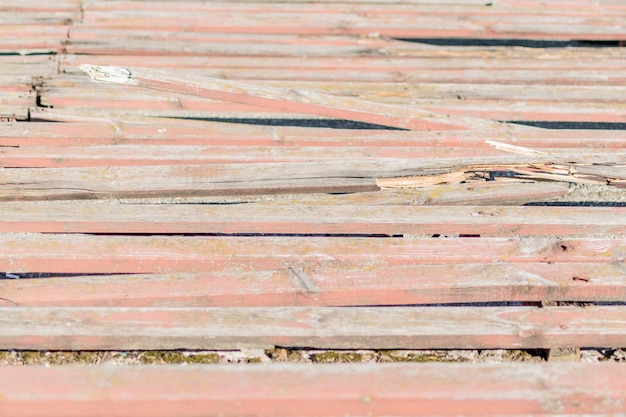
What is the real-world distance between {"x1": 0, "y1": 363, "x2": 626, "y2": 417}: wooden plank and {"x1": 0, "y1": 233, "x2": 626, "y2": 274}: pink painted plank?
621 millimetres

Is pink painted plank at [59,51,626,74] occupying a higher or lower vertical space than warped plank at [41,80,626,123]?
higher

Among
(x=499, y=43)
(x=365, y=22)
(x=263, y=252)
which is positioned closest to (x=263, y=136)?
(x=263, y=252)

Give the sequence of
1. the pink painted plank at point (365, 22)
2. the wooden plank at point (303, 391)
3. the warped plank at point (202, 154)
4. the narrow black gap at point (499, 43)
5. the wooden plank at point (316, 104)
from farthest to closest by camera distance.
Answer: the narrow black gap at point (499, 43), the pink painted plank at point (365, 22), the wooden plank at point (316, 104), the warped plank at point (202, 154), the wooden plank at point (303, 391)

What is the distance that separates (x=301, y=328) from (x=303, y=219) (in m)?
0.65

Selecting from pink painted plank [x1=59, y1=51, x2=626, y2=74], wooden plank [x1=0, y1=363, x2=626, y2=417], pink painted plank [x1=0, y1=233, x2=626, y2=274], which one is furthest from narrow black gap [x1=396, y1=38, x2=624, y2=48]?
wooden plank [x1=0, y1=363, x2=626, y2=417]

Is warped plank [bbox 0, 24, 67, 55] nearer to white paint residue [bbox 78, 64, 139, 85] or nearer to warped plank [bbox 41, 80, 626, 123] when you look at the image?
warped plank [bbox 41, 80, 626, 123]

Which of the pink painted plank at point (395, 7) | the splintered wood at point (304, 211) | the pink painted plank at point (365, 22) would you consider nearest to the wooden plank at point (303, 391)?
the splintered wood at point (304, 211)

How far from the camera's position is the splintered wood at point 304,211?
210cm

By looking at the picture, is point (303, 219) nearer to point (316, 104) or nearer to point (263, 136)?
point (263, 136)

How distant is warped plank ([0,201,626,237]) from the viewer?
284cm

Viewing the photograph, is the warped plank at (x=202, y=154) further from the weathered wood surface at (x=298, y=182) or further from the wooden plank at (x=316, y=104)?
the wooden plank at (x=316, y=104)

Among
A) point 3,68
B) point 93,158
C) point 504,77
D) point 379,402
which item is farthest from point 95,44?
point 379,402

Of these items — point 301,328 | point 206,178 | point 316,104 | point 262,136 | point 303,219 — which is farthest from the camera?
point 316,104

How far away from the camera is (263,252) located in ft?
8.89
